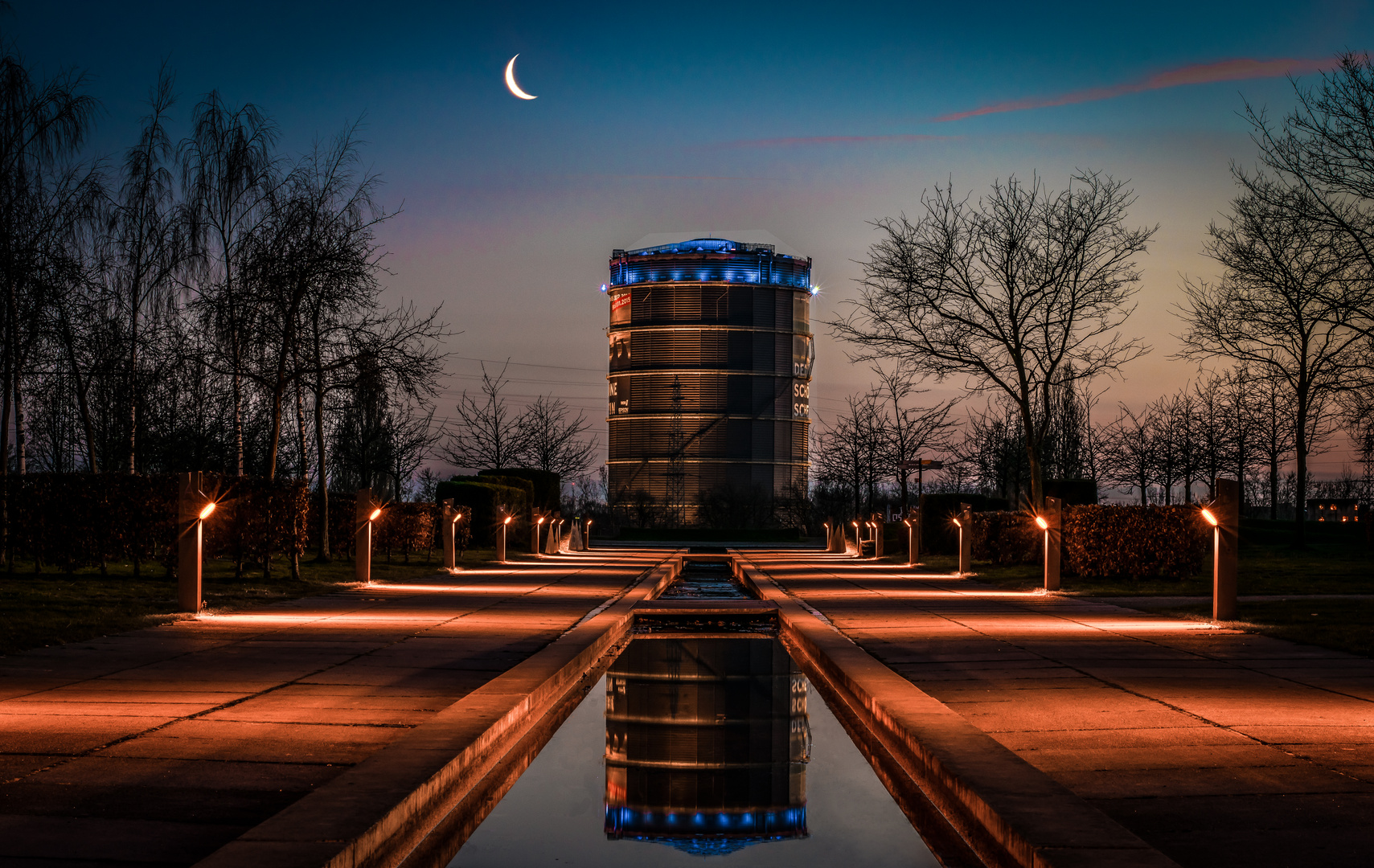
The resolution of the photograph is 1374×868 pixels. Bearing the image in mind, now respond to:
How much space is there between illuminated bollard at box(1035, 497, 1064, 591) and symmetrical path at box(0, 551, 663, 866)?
9692 mm

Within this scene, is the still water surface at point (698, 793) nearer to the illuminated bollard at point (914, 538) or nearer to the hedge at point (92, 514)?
the hedge at point (92, 514)

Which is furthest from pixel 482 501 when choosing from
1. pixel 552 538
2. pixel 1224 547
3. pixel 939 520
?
pixel 1224 547

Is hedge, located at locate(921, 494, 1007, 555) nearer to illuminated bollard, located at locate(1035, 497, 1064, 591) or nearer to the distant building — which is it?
illuminated bollard, located at locate(1035, 497, 1064, 591)

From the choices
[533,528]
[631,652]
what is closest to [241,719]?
[631,652]

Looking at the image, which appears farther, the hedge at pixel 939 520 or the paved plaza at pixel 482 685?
the hedge at pixel 939 520

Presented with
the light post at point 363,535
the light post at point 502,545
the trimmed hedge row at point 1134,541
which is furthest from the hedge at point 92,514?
the trimmed hedge row at point 1134,541

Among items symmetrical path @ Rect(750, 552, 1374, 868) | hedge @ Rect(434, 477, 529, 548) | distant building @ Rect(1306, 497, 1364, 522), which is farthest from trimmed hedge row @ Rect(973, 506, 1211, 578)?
distant building @ Rect(1306, 497, 1364, 522)

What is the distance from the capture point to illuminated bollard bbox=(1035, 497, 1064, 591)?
20547 millimetres

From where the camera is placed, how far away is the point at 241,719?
7113mm

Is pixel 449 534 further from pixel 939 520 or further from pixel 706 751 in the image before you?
pixel 706 751

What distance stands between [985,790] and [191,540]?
460 inches

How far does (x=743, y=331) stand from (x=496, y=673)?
10250cm

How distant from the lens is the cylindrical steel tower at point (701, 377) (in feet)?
362

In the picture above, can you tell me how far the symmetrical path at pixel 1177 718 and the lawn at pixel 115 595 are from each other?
7.70m
